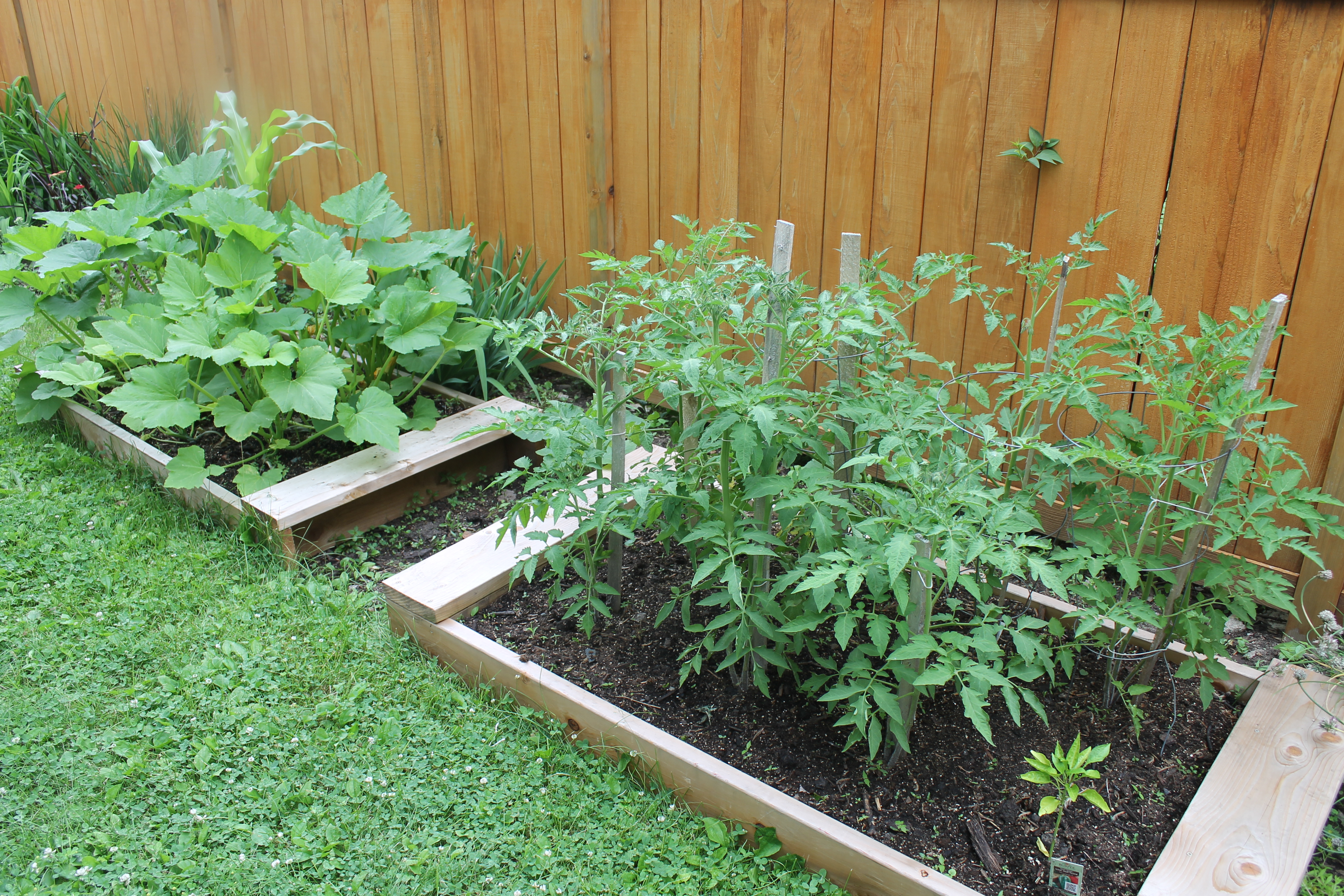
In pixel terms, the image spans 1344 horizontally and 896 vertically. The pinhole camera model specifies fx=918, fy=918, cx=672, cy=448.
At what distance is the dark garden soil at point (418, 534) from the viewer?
3012 millimetres

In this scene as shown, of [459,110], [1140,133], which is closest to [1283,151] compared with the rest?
[1140,133]

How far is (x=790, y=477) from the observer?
6.21ft

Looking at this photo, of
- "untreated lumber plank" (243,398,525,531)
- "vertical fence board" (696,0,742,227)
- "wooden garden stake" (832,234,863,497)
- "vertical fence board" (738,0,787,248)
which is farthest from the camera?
"vertical fence board" (696,0,742,227)

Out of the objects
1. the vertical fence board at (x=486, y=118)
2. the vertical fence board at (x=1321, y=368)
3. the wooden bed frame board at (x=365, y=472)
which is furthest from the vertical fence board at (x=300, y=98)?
the vertical fence board at (x=1321, y=368)

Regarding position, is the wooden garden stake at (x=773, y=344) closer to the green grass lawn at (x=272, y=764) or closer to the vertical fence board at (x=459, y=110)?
the green grass lawn at (x=272, y=764)

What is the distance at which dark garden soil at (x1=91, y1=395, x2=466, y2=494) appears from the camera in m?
3.31

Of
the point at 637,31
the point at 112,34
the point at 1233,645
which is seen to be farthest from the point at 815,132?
the point at 112,34

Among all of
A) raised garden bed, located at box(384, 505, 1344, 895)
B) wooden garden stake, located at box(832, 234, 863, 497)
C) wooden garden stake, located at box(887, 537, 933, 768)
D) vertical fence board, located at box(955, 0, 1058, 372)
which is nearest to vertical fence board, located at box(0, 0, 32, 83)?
raised garden bed, located at box(384, 505, 1344, 895)

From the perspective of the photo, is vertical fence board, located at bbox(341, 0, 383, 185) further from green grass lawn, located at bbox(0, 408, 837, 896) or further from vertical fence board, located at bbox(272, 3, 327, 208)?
green grass lawn, located at bbox(0, 408, 837, 896)

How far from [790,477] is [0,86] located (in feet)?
28.0

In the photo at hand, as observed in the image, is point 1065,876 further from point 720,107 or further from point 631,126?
point 631,126

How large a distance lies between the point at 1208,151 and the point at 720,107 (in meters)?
1.57

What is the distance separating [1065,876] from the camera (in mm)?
1746

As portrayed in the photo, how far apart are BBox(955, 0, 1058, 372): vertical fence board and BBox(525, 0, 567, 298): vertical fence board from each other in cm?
155
